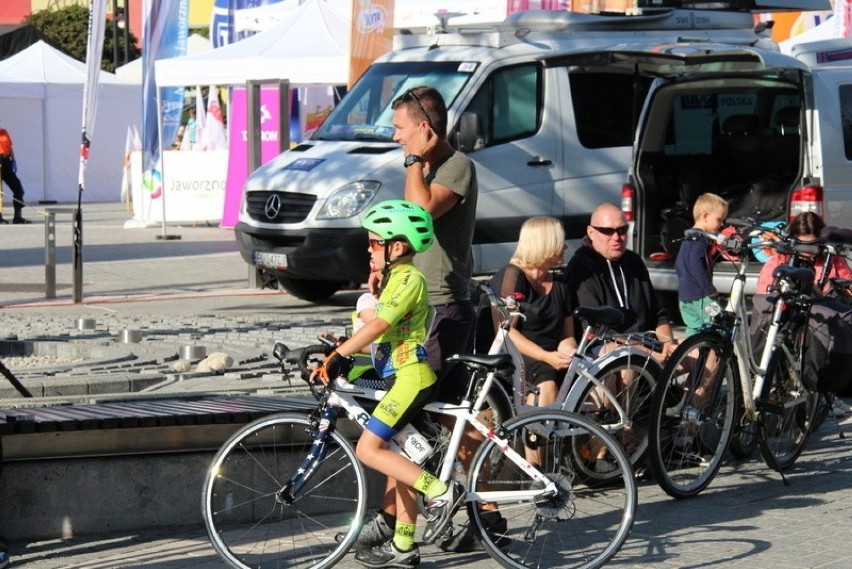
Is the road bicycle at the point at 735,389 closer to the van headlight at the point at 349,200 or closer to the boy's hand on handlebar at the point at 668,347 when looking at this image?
the boy's hand on handlebar at the point at 668,347

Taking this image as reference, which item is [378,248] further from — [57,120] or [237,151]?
[57,120]

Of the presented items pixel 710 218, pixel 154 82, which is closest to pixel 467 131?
pixel 710 218

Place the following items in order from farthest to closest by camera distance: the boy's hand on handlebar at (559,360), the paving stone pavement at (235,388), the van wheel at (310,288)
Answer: the van wheel at (310,288)
the boy's hand on handlebar at (559,360)
the paving stone pavement at (235,388)

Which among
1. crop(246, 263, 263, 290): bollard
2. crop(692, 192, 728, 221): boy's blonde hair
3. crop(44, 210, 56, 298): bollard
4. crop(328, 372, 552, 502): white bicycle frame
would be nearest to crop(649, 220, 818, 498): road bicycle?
crop(692, 192, 728, 221): boy's blonde hair

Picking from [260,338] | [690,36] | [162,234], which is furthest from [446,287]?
[162,234]

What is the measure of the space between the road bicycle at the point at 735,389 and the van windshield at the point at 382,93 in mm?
6380

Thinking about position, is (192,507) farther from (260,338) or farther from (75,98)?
(75,98)

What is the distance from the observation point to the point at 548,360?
747 centimetres

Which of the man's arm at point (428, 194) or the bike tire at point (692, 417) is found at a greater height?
the man's arm at point (428, 194)

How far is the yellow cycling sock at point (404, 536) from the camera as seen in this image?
19.8 ft

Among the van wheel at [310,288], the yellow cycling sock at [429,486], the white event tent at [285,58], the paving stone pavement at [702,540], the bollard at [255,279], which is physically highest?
the white event tent at [285,58]

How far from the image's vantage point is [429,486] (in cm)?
585

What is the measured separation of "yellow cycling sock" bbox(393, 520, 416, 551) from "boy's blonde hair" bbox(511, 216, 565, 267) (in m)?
1.89

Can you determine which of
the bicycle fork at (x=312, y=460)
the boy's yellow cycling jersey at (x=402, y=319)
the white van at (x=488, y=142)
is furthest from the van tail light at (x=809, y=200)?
the bicycle fork at (x=312, y=460)
